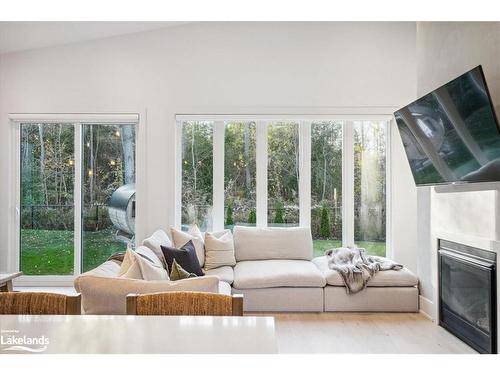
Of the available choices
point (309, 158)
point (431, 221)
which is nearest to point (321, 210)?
point (309, 158)

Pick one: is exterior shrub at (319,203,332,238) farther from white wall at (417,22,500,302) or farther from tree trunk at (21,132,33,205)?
tree trunk at (21,132,33,205)

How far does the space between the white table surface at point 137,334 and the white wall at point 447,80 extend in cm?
230

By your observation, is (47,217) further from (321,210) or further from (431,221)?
(431,221)

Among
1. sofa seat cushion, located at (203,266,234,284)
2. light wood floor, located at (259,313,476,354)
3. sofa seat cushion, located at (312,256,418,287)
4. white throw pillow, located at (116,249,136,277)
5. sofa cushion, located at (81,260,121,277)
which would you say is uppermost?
white throw pillow, located at (116,249,136,277)

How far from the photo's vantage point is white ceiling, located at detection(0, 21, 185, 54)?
4.77 metres

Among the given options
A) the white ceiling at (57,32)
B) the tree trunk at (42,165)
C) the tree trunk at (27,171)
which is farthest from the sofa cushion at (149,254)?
the white ceiling at (57,32)

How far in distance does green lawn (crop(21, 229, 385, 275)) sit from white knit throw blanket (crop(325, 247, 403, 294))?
0.71 m

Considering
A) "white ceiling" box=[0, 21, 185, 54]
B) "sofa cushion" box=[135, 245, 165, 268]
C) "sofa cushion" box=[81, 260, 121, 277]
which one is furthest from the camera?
"white ceiling" box=[0, 21, 185, 54]

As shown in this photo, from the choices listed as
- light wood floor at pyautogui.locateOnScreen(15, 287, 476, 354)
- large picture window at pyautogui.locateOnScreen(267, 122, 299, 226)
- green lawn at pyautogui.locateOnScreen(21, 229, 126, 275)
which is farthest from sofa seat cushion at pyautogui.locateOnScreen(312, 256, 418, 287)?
green lawn at pyautogui.locateOnScreen(21, 229, 126, 275)

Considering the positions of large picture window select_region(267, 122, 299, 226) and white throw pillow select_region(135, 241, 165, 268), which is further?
large picture window select_region(267, 122, 299, 226)

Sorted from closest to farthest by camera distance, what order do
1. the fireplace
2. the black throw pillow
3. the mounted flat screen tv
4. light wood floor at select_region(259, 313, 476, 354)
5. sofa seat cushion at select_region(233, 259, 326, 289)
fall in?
1. the mounted flat screen tv
2. the fireplace
3. light wood floor at select_region(259, 313, 476, 354)
4. the black throw pillow
5. sofa seat cushion at select_region(233, 259, 326, 289)
